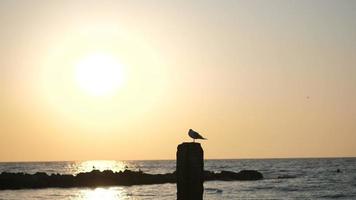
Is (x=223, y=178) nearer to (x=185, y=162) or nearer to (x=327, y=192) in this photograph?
(x=327, y=192)

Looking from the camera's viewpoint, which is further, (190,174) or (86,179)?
(86,179)

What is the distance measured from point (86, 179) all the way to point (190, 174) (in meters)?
64.5

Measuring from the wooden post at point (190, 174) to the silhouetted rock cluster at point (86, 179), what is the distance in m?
56.0

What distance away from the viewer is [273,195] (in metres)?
52.3

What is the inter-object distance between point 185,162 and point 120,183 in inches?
2534

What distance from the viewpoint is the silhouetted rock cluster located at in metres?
65.1

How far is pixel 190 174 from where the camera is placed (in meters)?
8.92

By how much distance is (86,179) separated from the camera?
7206 centimetres

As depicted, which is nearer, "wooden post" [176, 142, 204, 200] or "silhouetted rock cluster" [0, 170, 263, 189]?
"wooden post" [176, 142, 204, 200]

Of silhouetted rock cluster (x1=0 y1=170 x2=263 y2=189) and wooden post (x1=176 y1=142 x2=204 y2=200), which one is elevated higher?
wooden post (x1=176 y1=142 x2=204 y2=200)

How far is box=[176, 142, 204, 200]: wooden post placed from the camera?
29.2 ft

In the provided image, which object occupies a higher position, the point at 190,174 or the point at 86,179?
the point at 190,174

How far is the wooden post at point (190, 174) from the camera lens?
889 centimetres

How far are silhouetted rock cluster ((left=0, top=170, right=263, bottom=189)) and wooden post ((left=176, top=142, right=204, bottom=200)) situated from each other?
2206 inches
